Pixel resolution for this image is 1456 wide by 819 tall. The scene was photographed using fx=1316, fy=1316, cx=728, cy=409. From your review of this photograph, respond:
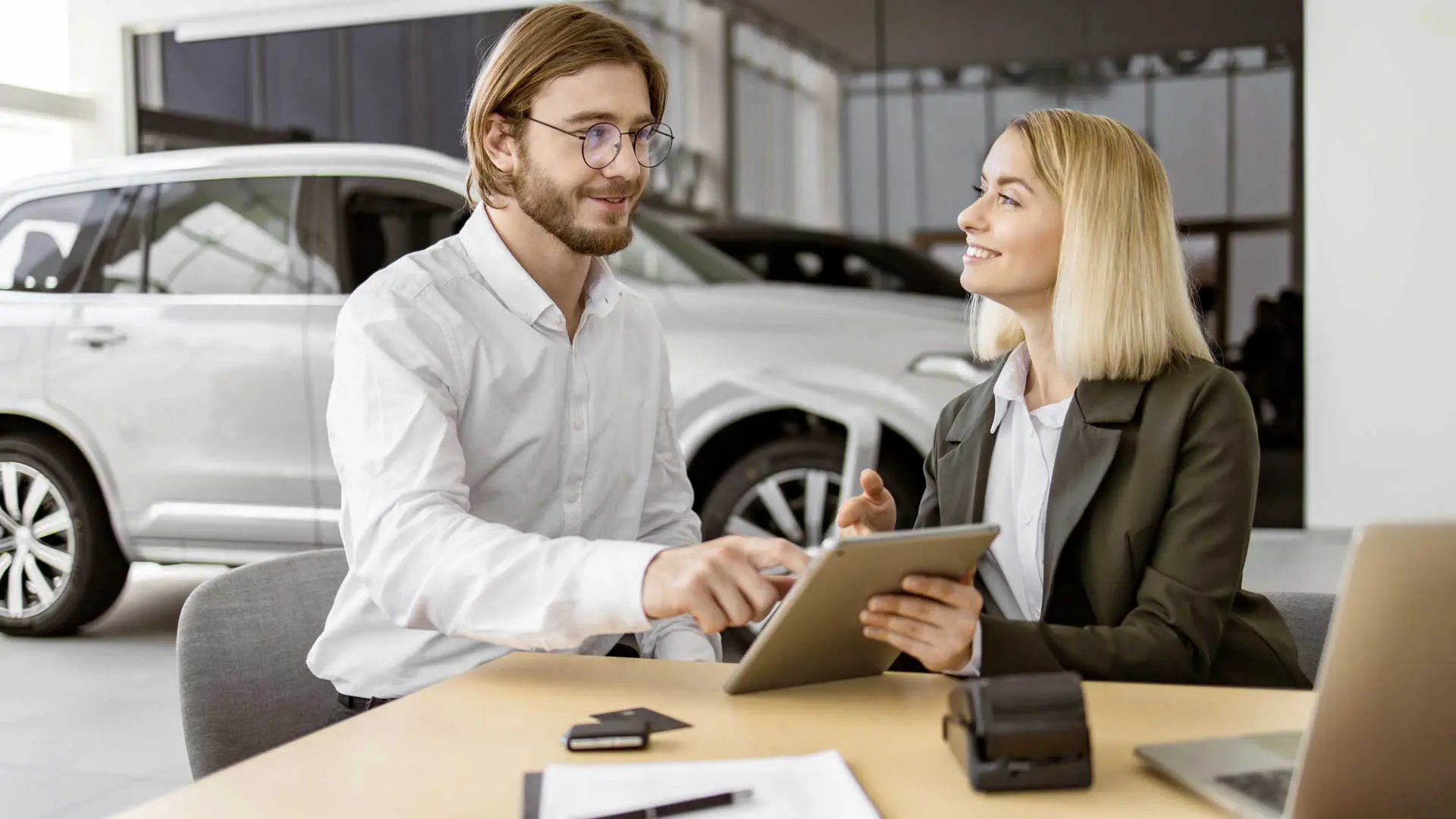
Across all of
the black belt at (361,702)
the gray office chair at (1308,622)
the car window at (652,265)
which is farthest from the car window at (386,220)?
the gray office chair at (1308,622)

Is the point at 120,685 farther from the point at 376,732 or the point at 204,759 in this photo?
the point at 376,732

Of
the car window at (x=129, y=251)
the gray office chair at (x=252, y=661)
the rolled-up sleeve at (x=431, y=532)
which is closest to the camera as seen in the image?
the rolled-up sleeve at (x=431, y=532)

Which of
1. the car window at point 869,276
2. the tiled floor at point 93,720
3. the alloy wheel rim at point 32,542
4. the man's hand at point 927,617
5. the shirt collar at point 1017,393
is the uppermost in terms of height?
the car window at point 869,276

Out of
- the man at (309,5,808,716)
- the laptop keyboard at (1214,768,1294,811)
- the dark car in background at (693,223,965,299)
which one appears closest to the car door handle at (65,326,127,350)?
the dark car in background at (693,223,965,299)

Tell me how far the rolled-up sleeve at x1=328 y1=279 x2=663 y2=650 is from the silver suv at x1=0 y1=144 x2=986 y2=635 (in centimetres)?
263

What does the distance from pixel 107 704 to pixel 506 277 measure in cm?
273

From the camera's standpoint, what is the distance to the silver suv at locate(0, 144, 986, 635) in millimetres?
4230

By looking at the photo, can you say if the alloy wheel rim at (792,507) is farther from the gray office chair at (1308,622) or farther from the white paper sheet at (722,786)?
the white paper sheet at (722,786)

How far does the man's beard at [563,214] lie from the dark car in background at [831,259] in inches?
195

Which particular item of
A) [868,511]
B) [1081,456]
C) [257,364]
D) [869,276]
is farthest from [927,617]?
[869,276]

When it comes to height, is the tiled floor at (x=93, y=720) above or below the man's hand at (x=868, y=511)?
below

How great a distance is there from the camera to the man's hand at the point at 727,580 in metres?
1.20

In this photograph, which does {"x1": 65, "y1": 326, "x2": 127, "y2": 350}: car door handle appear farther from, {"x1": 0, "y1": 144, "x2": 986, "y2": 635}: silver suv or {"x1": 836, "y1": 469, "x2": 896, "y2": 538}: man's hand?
{"x1": 836, "y1": 469, "x2": 896, "y2": 538}: man's hand

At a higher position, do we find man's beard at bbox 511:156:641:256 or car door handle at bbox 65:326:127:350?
man's beard at bbox 511:156:641:256
